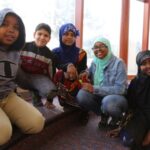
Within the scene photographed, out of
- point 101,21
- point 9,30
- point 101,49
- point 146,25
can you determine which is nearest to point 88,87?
point 101,49

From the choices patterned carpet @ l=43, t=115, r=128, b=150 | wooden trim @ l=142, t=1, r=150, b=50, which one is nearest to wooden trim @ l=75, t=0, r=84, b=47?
wooden trim @ l=142, t=1, r=150, b=50

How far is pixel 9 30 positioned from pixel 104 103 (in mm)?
936

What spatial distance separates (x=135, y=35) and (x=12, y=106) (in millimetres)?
3550

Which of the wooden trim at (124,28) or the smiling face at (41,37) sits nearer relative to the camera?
the smiling face at (41,37)

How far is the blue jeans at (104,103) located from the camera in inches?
81.2

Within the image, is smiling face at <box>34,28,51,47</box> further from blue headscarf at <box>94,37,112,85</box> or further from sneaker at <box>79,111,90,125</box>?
sneaker at <box>79,111,90,125</box>

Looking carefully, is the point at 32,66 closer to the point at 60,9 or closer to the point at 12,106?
the point at 12,106

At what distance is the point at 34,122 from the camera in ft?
5.54

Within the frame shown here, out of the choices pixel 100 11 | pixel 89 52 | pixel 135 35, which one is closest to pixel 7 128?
pixel 89 52

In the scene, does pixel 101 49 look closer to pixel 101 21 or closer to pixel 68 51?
pixel 68 51

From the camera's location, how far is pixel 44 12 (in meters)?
3.21

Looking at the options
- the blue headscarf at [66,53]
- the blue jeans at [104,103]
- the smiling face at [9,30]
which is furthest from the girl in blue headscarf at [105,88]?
the smiling face at [9,30]

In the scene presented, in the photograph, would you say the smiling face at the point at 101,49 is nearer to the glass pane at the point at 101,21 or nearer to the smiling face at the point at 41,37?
the smiling face at the point at 41,37

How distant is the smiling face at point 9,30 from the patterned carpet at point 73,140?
2.16 feet
